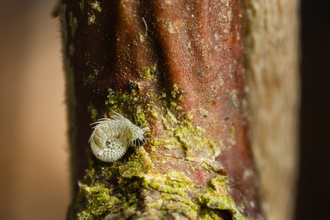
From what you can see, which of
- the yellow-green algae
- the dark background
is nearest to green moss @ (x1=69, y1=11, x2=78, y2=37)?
the yellow-green algae

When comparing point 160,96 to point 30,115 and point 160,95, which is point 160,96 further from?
point 30,115

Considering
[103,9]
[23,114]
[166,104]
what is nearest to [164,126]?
[166,104]

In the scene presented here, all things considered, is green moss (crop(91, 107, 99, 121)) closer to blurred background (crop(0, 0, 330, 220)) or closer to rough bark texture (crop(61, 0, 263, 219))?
rough bark texture (crop(61, 0, 263, 219))

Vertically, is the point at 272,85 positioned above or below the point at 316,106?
above

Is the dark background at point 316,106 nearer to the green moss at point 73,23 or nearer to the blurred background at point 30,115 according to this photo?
the blurred background at point 30,115

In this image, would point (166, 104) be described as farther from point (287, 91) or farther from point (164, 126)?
point (287, 91)

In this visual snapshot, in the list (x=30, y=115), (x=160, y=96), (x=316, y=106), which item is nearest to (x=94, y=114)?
A: (x=160, y=96)

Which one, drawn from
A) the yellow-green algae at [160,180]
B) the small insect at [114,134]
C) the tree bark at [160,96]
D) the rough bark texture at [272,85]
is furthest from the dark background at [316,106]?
the small insect at [114,134]
